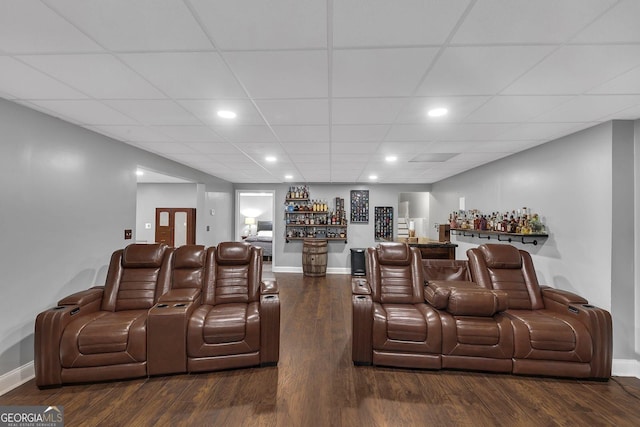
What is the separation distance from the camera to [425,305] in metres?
2.96

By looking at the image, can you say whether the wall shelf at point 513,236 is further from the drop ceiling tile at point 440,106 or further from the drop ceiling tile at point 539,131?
the drop ceiling tile at point 440,106

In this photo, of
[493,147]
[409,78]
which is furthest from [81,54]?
[493,147]

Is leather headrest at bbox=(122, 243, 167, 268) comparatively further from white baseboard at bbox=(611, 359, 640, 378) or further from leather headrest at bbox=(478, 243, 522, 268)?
white baseboard at bbox=(611, 359, 640, 378)

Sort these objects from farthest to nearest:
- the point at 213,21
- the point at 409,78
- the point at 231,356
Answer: the point at 231,356
the point at 409,78
the point at 213,21

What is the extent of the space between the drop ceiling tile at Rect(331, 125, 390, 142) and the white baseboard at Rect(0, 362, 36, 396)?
3589 millimetres

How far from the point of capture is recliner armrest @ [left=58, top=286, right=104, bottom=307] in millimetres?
2472

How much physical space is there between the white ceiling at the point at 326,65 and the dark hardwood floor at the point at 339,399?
7.95 feet

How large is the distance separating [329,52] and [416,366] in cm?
279

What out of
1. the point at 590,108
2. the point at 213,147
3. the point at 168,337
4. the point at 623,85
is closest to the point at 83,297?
the point at 168,337

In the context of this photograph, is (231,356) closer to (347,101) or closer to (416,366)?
(416,366)

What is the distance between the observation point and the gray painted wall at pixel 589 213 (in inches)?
98.7

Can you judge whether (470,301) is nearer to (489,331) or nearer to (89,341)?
(489,331)

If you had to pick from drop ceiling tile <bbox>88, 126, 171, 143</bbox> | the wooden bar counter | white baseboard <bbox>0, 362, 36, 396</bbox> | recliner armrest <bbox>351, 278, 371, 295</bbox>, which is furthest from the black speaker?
white baseboard <bbox>0, 362, 36, 396</bbox>

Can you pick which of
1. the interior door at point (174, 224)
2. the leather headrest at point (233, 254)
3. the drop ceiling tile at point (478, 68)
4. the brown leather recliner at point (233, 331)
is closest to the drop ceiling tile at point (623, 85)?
the drop ceiling tile at point (478, 68)
